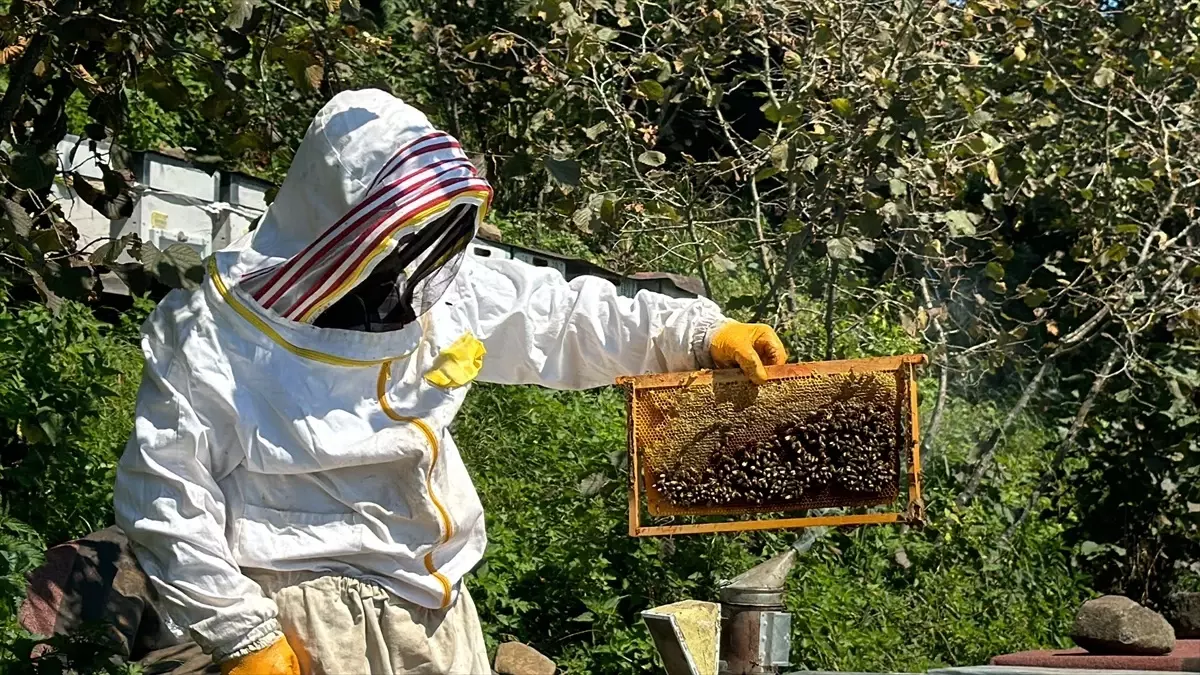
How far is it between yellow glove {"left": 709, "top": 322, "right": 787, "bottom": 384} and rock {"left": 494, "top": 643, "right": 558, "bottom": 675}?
5.42 feet

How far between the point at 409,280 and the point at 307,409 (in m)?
0.34

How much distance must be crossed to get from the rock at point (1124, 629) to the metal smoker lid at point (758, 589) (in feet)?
4.83

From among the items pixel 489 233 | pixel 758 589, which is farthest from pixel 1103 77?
pixel 758 589

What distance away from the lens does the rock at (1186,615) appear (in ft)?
20.7

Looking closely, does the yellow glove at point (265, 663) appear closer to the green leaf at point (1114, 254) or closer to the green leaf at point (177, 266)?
the green leaf at point (177, 266)

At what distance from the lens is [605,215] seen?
487 centimetres

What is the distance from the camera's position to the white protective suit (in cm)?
279

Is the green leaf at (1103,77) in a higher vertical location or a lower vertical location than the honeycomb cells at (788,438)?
higher

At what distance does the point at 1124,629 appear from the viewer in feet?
17.1

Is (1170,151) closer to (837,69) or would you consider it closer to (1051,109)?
(1051,109)

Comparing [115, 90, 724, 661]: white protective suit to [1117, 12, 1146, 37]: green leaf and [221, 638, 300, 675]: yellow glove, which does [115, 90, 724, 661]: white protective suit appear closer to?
[221, 638, 300, 675]: yellow glove

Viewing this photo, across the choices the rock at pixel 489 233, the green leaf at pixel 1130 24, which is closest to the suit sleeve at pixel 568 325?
the green leaf at pixel 1130 24

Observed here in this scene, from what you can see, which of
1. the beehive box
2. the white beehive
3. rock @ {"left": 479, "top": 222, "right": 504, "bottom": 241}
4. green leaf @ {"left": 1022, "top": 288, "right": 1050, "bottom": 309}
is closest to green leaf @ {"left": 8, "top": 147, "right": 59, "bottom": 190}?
the beehive box

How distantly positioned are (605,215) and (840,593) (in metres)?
1.70
